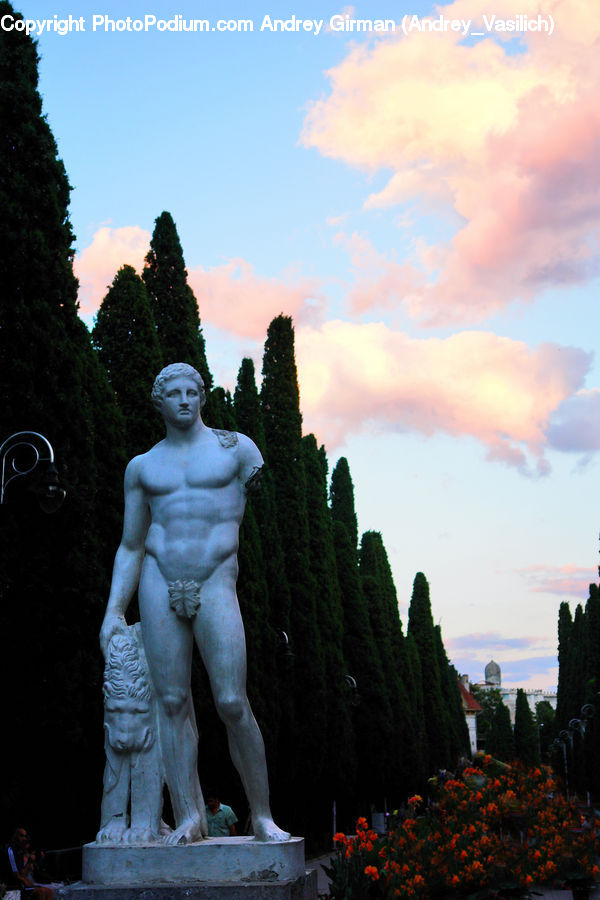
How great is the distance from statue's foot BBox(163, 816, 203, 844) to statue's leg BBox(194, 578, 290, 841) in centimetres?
34

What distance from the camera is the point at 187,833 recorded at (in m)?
6.29

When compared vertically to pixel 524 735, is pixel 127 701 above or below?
below

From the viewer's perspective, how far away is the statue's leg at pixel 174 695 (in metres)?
6.53

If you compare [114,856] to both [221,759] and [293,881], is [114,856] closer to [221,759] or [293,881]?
[293,881]

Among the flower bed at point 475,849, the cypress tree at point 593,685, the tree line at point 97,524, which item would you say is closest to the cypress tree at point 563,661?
the cypress tree at point 593,685

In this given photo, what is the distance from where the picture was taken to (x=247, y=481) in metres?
6.94

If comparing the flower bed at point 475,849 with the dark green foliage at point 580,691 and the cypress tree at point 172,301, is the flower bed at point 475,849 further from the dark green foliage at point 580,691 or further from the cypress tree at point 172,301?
the dark green foliage at point 580,691

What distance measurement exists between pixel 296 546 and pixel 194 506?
2030 cm

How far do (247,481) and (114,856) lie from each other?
236cm

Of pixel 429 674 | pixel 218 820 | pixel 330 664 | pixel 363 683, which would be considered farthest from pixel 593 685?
pixel 218 820

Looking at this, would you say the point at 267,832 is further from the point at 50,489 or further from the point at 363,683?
the point at 363,683

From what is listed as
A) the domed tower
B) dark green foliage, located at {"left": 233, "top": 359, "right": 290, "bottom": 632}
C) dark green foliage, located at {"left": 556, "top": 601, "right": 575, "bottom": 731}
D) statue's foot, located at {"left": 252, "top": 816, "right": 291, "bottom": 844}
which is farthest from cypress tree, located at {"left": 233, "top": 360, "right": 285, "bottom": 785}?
the domed tower

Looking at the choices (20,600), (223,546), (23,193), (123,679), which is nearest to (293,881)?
(123,679)

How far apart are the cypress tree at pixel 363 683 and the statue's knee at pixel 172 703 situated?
1054 inches
